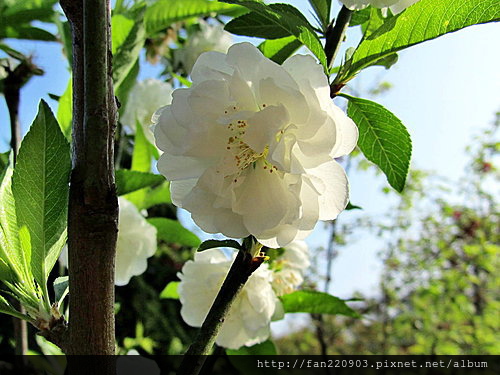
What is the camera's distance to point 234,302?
0.78 m

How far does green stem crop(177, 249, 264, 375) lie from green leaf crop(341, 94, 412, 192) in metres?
0.19

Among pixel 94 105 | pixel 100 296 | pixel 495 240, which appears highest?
pixel 495 240

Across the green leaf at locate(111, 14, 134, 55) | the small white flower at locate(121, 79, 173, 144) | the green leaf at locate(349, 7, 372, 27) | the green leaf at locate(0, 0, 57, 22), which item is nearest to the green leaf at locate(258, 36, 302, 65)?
the green leaf at locate(349, 7, 372, 27)

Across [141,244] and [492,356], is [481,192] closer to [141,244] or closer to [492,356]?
[492,356]

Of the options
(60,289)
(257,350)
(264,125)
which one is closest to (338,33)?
(264,125)

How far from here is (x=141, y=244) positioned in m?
0.93

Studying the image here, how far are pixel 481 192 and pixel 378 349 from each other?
163 centimetres

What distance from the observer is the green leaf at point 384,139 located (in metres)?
0.52

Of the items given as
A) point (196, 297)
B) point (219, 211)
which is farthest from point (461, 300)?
point (219, 211)

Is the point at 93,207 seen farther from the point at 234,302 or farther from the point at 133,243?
the point at 133,243

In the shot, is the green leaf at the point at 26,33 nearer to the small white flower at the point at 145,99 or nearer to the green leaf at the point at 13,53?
the green leaf at the point at 13,53

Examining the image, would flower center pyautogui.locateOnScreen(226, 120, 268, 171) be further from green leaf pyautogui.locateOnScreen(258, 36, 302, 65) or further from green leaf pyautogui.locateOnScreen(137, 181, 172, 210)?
green leaf pyautogui.locateOnScreen(137, 181, 172, 210)

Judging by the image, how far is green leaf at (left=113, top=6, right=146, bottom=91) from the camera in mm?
898

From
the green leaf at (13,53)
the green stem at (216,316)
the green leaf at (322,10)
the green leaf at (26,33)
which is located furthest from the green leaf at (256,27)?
the green leaf at (26,33)
